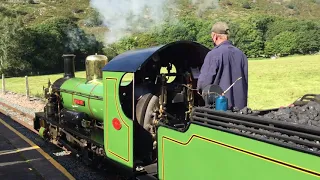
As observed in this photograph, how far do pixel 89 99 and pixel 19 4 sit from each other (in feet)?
455

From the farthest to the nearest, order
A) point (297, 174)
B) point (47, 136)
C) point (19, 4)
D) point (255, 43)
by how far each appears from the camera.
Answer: point (19, 4), point (255, 43), point (47, 136), point (297, 174)

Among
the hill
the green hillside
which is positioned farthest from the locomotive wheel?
the hill

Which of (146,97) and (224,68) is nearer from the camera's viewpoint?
(224,68)

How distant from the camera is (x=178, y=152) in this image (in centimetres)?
353

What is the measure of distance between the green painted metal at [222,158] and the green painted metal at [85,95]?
7.94ft

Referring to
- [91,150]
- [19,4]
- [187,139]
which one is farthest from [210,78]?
[19,4]

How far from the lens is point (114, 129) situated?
4617 millimetres

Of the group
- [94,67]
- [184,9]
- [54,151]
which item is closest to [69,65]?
[94,67]

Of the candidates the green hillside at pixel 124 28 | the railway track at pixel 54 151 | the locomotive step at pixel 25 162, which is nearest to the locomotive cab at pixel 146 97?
the railway track at pixel 54 151

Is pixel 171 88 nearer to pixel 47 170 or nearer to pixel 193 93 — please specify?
pixel 193 93

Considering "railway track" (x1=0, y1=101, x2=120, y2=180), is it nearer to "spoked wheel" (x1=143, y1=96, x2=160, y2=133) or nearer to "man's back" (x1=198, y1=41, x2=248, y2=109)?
"spoked wheel" (x1=143, y1=96, x2=160, y2=133)

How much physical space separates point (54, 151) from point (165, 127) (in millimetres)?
4460

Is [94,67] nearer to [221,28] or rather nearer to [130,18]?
[221,28]

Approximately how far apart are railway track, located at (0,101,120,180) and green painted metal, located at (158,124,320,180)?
207 centimetres
